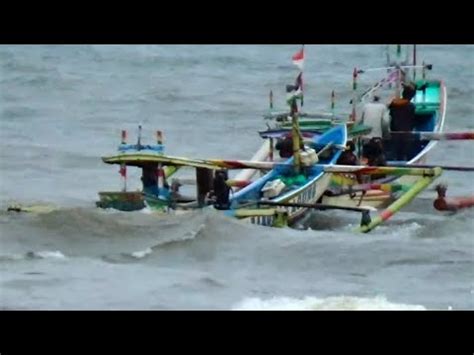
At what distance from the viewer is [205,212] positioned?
78.0ft

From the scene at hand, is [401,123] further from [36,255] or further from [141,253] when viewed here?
[36,255]

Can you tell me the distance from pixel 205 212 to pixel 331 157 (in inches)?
150

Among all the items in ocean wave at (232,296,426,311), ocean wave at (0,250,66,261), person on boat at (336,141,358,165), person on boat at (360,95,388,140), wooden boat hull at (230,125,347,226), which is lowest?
ocean wave at (232,296,426,311)

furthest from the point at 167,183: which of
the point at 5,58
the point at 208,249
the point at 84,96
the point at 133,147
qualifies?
the point at 5,58

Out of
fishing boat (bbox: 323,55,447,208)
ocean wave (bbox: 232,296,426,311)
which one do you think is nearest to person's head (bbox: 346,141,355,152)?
fishing boat (bbox: 323,55,447,208)

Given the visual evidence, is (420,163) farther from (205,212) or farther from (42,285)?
(42,285)

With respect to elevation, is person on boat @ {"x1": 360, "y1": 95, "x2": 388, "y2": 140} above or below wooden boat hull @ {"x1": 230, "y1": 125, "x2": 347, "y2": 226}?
above

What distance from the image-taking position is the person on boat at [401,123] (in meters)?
30.5

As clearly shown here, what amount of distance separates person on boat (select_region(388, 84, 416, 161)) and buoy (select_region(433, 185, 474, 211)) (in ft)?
8.99

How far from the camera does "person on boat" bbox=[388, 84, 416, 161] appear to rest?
30.5 m

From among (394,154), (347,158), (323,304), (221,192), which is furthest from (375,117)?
(323,304)

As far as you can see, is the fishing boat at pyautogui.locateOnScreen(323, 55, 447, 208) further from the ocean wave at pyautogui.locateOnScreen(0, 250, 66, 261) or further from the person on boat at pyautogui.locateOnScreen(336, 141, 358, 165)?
the ocean wave at pyautogui.locateOnScreen(0, 250, 66, 261)

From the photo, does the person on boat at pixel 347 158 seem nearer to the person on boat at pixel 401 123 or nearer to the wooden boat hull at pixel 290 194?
the wooden boat hull at pixel 290 194

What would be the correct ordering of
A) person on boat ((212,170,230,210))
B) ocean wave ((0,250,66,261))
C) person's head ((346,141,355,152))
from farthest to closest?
person's head ((346,141,355,152)) < person on boat ((212,170,230,210)) < ocean wave ((0,250,66,261))
